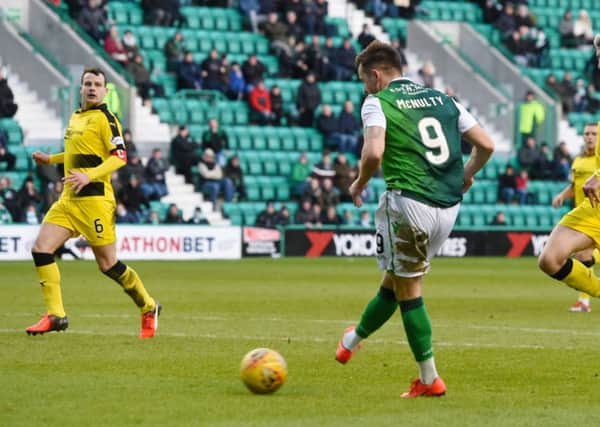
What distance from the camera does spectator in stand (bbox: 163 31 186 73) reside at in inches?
1369

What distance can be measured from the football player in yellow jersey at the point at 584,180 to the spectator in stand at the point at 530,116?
68.7ft

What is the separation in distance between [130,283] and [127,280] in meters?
0.05

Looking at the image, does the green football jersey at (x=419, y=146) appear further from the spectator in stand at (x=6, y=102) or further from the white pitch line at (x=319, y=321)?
the spectator in stand at (x=6, y=102)

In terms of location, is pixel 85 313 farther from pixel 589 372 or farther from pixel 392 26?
pixel 392 26

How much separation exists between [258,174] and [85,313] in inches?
759

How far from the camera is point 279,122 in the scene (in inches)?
1425

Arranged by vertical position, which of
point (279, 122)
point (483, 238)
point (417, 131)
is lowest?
point (483, 238)

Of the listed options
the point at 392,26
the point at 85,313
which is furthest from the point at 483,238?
the point at 85,313

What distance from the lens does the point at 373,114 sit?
8.92 meters

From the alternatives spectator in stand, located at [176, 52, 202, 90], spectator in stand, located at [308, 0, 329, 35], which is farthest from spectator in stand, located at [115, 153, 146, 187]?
spectator in stand, located at [308, 0, 329, 35]

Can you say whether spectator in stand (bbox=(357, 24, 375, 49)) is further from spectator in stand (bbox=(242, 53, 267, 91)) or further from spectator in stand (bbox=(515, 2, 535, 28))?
spectator in stand (bbox=(515, 2, 535, 28))

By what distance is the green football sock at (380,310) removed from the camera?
380 inches

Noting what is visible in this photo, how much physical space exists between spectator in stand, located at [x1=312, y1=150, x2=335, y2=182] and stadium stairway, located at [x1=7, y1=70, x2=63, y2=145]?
617cm

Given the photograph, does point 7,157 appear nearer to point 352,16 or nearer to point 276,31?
point 276,31
